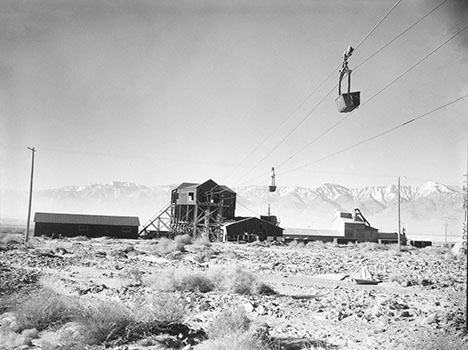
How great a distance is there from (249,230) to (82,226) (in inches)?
781

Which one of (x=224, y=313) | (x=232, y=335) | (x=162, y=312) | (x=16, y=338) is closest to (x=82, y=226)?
(x=16, y=338)

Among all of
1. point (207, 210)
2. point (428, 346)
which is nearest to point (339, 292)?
point (428, 346)

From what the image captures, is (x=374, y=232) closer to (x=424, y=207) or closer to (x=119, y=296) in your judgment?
(x=119, y=296)

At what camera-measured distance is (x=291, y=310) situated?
10.1 meters

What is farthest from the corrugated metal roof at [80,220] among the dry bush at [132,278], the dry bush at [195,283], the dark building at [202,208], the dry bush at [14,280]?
the dry bush at [195,283]

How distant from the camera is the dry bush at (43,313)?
327 inches

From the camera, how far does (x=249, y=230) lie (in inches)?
1855

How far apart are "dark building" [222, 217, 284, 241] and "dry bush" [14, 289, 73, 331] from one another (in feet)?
118

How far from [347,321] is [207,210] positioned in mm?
38788

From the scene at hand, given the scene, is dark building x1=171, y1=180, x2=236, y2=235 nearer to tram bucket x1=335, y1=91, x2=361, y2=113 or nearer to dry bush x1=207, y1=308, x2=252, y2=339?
dry bush x1=207, y1=308, x2=252, y2=339

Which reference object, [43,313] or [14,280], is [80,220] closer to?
[14,280]

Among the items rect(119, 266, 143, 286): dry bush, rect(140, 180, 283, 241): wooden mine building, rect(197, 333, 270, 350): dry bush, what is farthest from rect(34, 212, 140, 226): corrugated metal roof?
rect(197, 333, 270, 350): dry bush

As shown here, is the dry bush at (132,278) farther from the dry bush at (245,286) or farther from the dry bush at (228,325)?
the dry bush at (228,325)

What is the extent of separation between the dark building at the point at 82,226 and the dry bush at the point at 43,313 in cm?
3848
